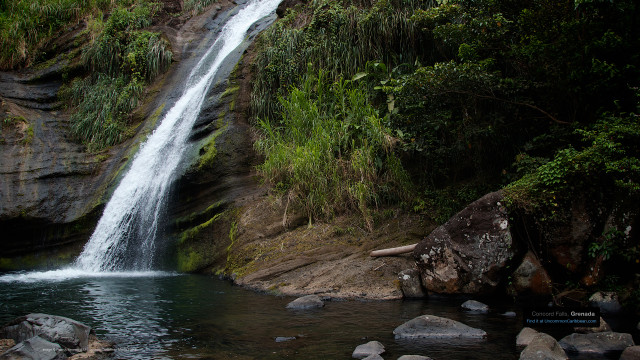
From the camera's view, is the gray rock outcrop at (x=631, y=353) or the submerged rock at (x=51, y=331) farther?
the submerged rock at (x=51, y=331)

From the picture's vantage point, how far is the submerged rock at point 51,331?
379cm

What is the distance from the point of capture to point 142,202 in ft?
32.1

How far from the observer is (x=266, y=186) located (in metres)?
9.26

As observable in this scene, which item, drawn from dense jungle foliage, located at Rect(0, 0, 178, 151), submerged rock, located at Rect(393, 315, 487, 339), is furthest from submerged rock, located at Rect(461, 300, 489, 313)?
dense jungle foliage, located at Rect(0, 0, 178, 151)

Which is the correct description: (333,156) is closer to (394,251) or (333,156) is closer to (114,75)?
(394,251)

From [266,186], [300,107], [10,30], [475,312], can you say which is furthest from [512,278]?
[10,30]

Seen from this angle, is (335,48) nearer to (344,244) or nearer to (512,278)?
(344,244)

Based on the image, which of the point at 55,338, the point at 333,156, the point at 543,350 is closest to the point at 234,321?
the point at 55,338

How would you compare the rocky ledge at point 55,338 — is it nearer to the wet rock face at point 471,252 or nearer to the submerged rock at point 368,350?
the submerged rock at point 368,350

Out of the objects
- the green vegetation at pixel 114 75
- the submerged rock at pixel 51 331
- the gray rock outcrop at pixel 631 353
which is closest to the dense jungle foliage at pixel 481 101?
the gray rock outcrop at pixel 631 353

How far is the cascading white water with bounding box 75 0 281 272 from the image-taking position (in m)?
9.37

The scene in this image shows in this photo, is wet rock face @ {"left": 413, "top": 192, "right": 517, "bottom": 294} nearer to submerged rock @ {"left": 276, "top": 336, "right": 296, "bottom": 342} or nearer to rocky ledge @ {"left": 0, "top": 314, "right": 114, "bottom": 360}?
submerged rock @ {"left": 276, "top": 336, "right": 296, "bottom": 342}

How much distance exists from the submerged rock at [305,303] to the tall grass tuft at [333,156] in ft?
7.84

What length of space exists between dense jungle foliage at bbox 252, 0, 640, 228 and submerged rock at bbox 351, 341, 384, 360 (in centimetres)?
284
